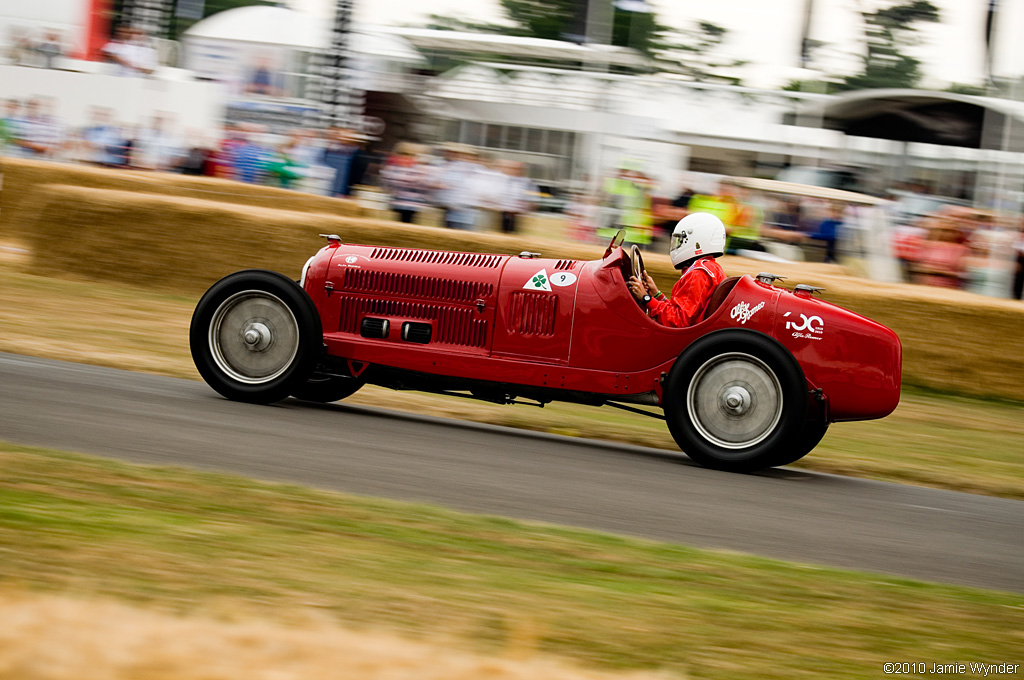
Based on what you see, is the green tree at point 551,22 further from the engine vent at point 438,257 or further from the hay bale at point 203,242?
the engine vent at point 438,257

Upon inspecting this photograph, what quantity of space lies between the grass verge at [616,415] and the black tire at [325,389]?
17.0 inches

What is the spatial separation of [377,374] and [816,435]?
8.97 ft

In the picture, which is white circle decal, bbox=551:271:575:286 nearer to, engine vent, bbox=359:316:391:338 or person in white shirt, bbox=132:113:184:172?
engine vent, bbox=359:316:391:338

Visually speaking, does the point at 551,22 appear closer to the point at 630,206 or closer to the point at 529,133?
the point at 529,133

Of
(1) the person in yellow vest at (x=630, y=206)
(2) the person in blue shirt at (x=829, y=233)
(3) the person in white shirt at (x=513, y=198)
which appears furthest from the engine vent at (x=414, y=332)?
(2) the person in blue shirt at (x=829, y=233)

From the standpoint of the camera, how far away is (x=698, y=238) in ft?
23.6

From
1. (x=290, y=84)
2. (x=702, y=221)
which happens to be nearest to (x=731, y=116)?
(x=290, y=84)

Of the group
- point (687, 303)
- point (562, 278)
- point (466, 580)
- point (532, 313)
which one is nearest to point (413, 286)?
point (532, 313)

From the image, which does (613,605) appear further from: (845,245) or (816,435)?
(845,245)

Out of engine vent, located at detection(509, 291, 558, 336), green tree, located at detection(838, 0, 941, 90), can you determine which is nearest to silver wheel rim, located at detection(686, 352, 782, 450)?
engine vent, located at detection(509, 291, 558, 336)

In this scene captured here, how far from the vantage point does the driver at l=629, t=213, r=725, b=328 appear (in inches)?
275

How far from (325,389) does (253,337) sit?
818mm

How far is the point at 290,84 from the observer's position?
27.0 meters

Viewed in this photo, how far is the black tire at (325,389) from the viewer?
25.5 feet
